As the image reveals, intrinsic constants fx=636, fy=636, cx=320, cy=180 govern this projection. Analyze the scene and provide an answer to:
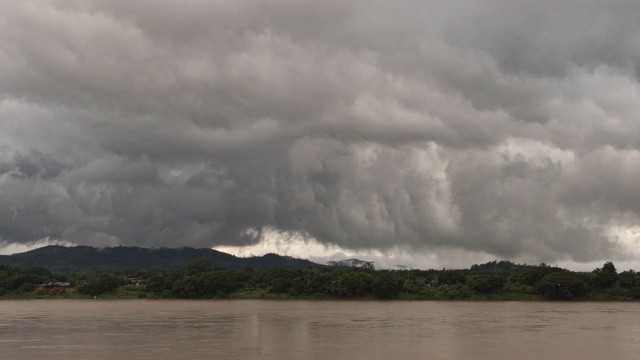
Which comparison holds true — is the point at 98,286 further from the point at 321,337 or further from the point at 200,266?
the point at 321,337

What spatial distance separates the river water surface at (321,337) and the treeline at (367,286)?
3946 centimetres

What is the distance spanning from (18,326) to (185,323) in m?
15.7

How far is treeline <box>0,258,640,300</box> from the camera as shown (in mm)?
113188

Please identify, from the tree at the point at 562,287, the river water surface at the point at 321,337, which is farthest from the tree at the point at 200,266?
the river water surface at the point at 321,337

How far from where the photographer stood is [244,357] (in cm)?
3741

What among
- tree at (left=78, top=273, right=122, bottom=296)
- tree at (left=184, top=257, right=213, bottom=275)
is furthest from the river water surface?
tree at (left=184, top=257, right=213, bottom=275)

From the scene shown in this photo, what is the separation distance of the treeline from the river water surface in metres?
39.5

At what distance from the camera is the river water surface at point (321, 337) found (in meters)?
39.7

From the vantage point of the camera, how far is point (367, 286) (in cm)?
11525

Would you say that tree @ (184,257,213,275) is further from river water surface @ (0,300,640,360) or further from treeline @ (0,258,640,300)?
river water surface @ (0,300,640,360)

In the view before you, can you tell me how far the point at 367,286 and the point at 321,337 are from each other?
220 ft

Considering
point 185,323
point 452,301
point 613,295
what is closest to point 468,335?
point 185,323

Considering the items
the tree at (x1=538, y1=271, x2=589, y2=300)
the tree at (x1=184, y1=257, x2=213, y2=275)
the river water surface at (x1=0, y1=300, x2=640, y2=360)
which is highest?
the tree at (x1=184, y1=257, x2=213, y2=275)

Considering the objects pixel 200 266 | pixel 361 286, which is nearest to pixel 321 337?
pixel 361 286
